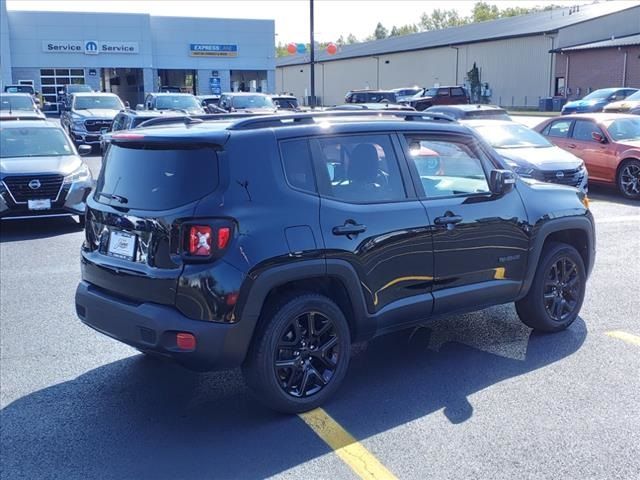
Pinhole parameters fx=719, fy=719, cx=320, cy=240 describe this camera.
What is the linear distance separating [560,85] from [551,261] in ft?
165

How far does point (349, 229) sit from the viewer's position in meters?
4.51

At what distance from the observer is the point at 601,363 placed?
5.25m

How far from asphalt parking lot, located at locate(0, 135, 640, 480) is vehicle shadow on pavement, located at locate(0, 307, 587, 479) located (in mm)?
12

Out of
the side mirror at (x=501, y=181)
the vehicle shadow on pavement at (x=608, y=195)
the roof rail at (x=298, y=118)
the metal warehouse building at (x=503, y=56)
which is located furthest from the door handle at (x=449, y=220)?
the metal warehouse building at (x=503, y=56)

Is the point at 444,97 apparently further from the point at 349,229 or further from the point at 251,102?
the point at 349,229

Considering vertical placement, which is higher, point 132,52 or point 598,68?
point 132,52

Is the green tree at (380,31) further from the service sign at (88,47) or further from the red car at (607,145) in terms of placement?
the red car at (607,145)

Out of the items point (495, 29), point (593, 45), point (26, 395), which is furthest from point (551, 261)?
point (495, 29)

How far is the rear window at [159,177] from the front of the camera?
13.7ft

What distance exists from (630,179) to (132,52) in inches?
1703

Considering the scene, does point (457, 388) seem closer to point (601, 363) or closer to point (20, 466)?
point (601, 363)

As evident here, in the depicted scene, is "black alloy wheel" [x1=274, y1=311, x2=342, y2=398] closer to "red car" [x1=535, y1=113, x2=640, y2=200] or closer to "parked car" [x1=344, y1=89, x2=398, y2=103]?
"red car" [x1=535, y1=113, x2=640, y2=200]

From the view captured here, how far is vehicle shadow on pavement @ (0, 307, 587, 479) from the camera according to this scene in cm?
396

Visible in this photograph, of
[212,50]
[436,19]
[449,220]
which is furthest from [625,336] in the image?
[436,19]
